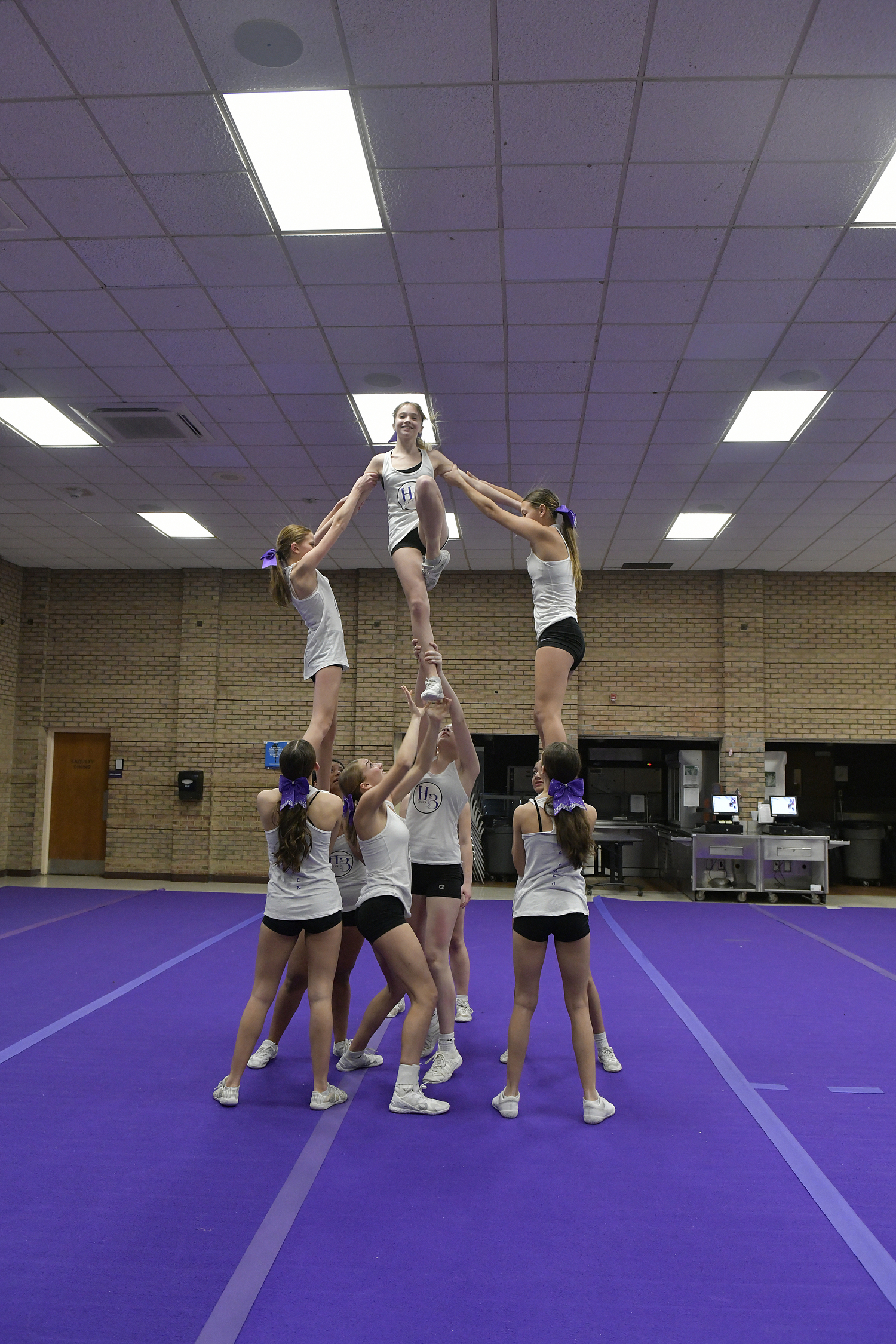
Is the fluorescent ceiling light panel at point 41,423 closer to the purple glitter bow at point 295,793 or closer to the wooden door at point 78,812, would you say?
the purple glitter bow at point 295,793

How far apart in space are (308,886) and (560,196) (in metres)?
4.24

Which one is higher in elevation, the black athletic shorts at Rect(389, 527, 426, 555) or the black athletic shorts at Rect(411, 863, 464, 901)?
the black athletic shorts at Rect(389, 527, 426, 555)

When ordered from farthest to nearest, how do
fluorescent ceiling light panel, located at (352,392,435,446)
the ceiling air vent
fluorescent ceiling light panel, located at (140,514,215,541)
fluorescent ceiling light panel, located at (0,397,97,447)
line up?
1. fluorescent ceiling light panel, located at (140,514,215,541)
2. the ceiling air vent
3. fluorescent ceiling light panel, located at (0,397,97,447)
4. fluorescent ceiling light panel, located at (352,392,435,446)

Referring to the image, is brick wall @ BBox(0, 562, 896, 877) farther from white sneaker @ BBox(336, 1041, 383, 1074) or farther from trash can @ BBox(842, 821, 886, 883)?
white sneaker @ BBox(336, 1041, 383, 1074)

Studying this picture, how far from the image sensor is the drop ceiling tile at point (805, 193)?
15.8ft

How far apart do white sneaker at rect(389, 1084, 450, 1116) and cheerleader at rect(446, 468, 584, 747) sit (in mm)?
1947

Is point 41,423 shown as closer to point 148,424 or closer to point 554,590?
point 148,424

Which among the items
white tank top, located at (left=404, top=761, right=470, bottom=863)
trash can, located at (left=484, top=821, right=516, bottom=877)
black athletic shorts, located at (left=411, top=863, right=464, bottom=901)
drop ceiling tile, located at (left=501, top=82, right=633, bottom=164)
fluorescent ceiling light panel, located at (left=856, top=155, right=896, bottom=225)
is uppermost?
drop ceiling tile, located at (left=501, top=82, right=633, bottom=164)

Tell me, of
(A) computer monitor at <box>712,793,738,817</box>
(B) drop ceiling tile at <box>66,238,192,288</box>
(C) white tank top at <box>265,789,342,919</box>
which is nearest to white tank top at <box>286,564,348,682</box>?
(C) white tank top at <box>265,789,342,919</box>

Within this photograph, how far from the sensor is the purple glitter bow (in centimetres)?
445

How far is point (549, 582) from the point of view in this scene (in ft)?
15.2

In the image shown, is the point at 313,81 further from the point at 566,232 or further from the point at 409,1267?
the point at 409,1267

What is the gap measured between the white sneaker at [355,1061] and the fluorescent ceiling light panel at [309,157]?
5078mm

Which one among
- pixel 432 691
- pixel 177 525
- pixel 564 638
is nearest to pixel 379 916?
pixel 432 691
